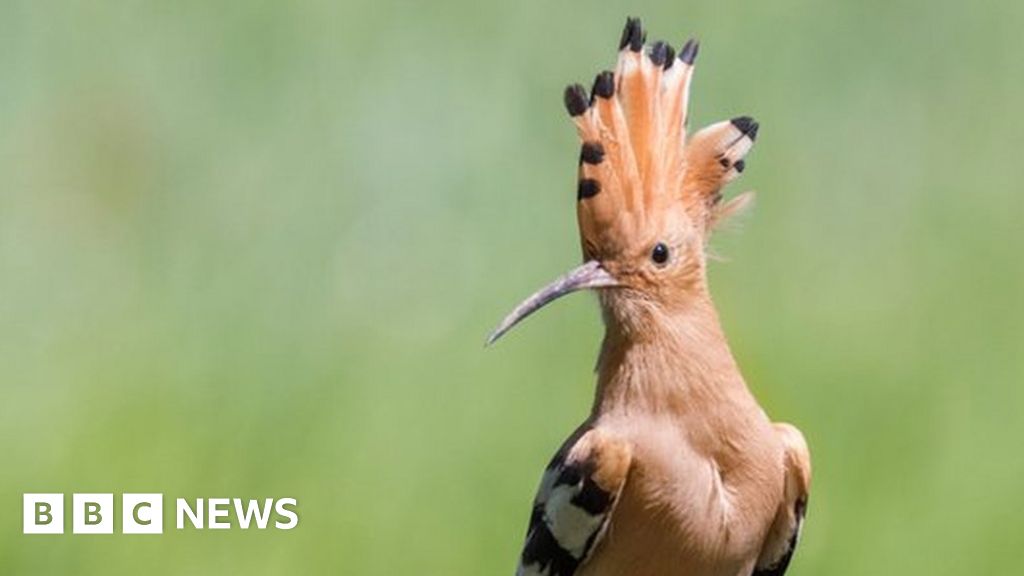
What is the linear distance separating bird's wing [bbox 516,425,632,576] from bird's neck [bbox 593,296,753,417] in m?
0.04

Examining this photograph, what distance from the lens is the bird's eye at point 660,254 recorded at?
2.87 meters

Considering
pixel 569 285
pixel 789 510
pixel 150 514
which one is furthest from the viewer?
pixel 150 514

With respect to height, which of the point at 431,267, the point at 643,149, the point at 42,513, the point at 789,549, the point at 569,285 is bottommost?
the point at 42,513

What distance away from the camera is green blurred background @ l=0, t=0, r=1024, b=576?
4121mm

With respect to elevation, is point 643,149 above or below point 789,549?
above

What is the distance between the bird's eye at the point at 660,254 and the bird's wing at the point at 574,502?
150 mm

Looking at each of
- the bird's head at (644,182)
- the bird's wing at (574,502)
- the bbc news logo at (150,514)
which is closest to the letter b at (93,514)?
the bbc news logo at (150,514)

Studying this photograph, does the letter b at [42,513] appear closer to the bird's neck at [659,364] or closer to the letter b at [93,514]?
the letter b at [93,514]

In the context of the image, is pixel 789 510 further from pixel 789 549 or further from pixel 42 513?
pixel 42 513

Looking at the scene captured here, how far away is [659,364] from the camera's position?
113 inches

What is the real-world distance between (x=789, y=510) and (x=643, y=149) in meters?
0.34

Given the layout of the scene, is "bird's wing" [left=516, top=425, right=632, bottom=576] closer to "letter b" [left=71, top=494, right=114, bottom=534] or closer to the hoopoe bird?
the hoopoe bird

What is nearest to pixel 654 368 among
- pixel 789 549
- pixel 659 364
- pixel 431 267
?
pixel 659 364

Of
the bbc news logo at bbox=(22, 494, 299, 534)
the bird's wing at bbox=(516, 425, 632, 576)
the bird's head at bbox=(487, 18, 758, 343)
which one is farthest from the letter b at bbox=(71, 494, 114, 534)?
the bird's head at bbox=(487, 18, 758, 343)
